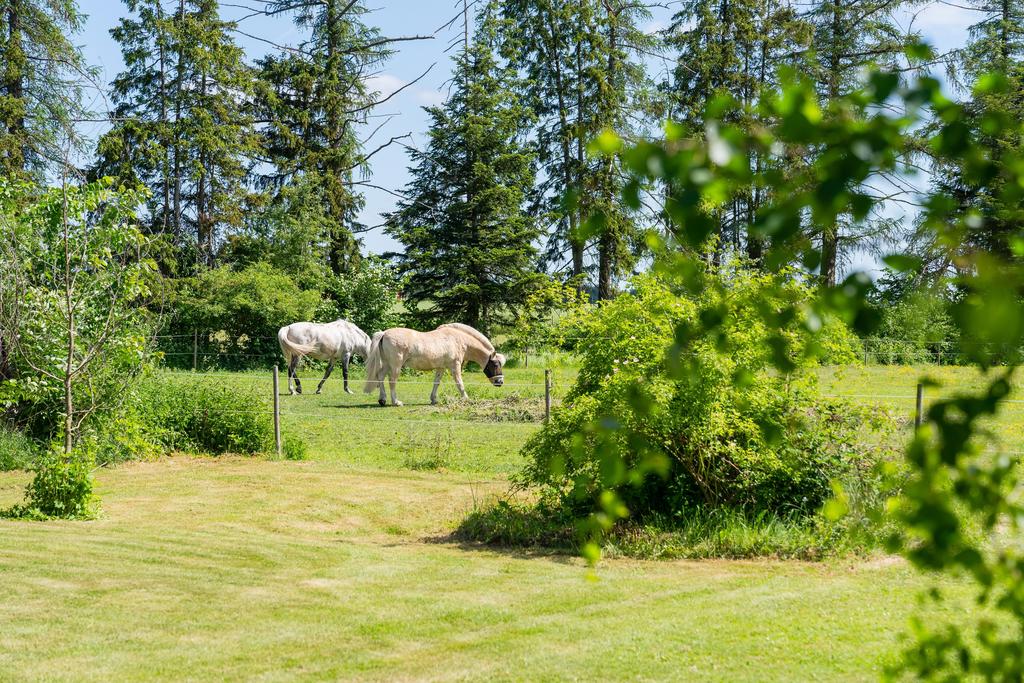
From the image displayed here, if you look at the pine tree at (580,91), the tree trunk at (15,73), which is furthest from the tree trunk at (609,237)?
the tree trunk at (15,73)

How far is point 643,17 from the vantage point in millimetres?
33750

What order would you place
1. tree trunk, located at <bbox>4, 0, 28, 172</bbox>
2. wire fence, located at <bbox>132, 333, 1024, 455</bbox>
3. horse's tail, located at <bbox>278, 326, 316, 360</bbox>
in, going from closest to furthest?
wire fence, located at <bbox>132, 333, 1024, 455</bbox> → tree trunk, located at <bbox>4, 0, 28, 172</bbox> → horse's tail, located at <bbox>278, 326, 316, 360</bbox>

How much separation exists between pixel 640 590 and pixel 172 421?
30.9 ft

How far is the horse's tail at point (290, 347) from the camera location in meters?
23.9

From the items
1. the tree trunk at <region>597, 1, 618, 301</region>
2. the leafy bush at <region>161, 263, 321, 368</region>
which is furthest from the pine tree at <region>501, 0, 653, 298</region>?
the leafy bush at <region>161, 263, 321, 368</region>

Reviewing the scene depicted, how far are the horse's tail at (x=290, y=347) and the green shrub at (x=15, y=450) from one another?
427 inches

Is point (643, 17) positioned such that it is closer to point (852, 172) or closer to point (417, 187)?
point (417, 187)

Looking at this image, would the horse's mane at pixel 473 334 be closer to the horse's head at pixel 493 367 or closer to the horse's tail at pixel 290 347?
the horse's head at pixel 493 367

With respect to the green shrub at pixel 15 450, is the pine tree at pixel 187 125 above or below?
above

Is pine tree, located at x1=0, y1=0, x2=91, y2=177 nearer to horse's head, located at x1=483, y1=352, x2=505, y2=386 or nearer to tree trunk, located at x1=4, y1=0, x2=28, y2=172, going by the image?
tree trunk, located at x1=4, y1=0, x2=28, y2=172

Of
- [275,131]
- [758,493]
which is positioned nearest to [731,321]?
[758,493]

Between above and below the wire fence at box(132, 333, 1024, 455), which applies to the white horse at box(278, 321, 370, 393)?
above

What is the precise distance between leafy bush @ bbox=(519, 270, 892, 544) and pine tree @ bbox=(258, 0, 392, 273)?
93.2 ft

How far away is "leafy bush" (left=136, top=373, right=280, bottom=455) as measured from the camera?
548 inches
